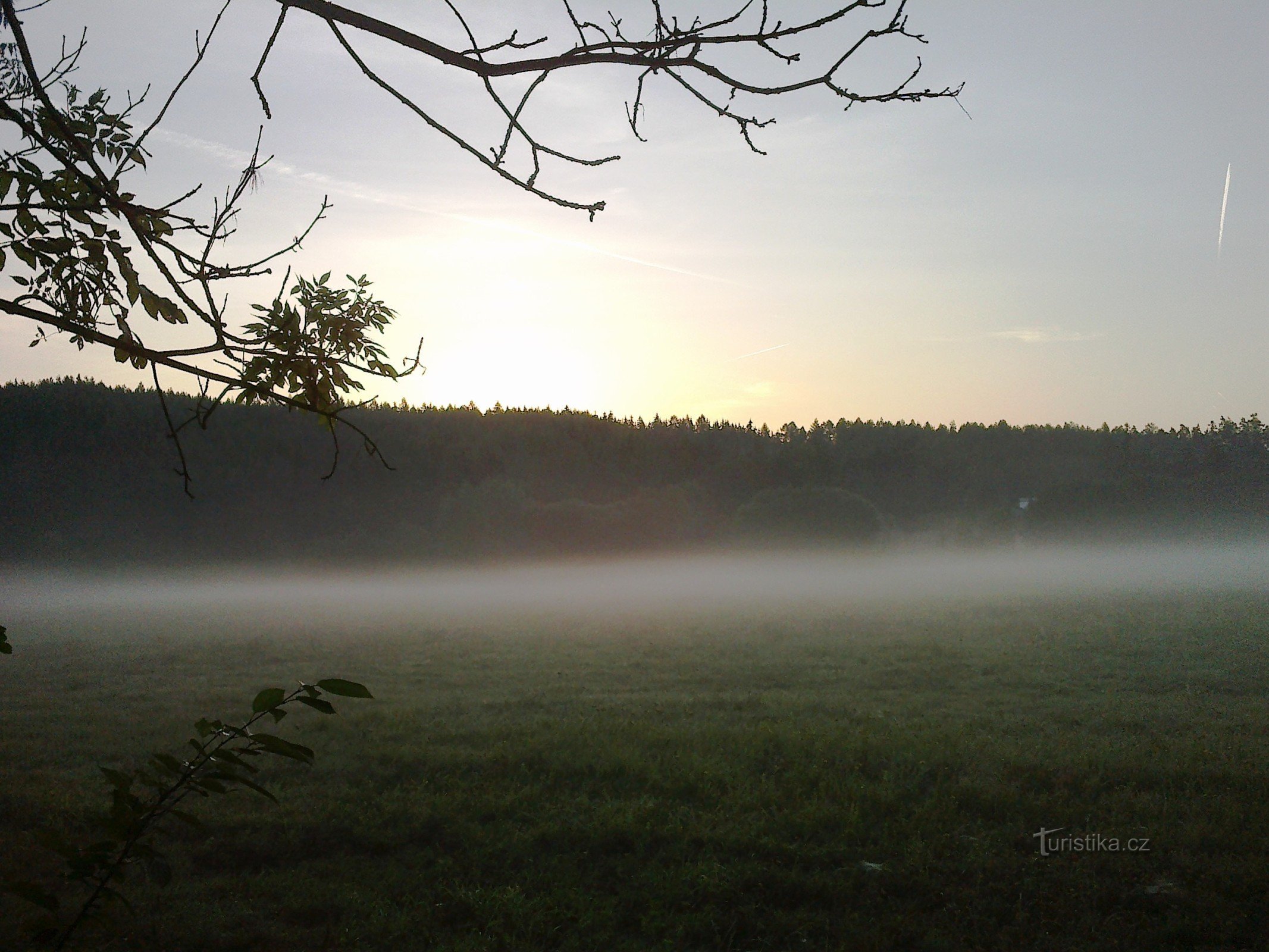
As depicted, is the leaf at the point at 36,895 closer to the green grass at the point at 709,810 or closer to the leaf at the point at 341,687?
the leaf at the point at 341,687

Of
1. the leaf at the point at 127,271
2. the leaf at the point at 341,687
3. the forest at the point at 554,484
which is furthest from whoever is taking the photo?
the forest at the point at 554,484

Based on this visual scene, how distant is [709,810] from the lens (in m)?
5.77

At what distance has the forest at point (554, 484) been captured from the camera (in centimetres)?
3138

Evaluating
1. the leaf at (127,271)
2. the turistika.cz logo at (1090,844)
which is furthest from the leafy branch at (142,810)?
the turistika.cz logo at (1090,844)

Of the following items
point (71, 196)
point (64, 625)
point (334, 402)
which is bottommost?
point (64, 625)

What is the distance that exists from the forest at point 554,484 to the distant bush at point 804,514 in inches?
3.0

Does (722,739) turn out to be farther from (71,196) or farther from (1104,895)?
(71,196)

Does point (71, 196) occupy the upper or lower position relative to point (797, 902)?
upper

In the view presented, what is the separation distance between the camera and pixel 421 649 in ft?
47.4

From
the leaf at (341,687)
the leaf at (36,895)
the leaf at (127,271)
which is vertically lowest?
the leaf at (36,895)

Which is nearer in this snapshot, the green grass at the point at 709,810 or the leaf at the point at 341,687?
the leaf at the point at 341,687

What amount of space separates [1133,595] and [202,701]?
66.5 ft

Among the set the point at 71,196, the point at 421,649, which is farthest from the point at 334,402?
the point at 421,649

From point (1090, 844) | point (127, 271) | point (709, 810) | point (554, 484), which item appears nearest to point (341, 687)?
point (127, 271)
